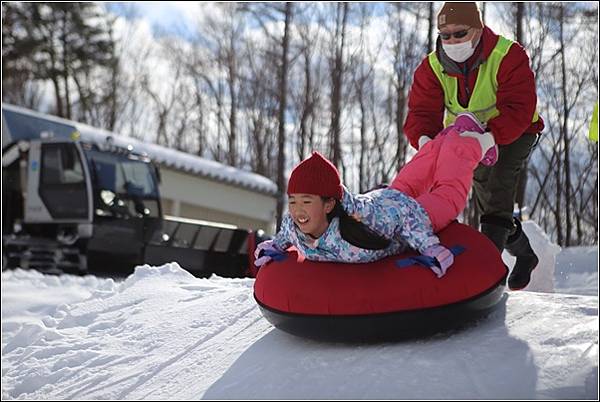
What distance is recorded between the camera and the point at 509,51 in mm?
3227

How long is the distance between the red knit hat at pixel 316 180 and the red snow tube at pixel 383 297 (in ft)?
1.03

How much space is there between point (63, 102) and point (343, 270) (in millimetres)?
23307

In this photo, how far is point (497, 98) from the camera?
321 cm

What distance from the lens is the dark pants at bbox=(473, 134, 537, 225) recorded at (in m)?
3.46

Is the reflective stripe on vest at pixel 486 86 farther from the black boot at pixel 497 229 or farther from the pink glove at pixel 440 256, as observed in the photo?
the pink glove at pixel 440 256

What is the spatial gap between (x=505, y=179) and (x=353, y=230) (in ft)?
4.44

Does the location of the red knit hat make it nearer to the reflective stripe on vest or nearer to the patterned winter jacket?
the patterned winter jacket

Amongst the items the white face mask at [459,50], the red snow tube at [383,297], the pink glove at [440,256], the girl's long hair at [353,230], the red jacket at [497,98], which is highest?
the white face mask at [459,50]

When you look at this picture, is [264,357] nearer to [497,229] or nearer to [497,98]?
[497,229]

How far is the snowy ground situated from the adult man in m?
0.57

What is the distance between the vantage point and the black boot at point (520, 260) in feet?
11.3

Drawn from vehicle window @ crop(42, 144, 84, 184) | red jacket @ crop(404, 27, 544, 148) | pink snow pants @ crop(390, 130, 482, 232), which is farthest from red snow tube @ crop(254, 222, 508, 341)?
vehicle window @ crop(42, 144, 84, 184)

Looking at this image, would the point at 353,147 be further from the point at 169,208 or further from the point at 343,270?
Result: the point at 343,270

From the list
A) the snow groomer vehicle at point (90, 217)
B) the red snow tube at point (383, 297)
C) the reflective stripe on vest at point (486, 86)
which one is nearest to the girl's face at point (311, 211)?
the red snow tube at point (383, 297)
